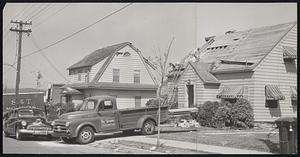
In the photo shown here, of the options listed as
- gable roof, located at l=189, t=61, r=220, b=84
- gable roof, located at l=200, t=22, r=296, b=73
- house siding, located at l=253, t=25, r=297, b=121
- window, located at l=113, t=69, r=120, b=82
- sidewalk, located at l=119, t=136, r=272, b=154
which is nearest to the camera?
sidewalk, located at l=119, t=136, r=272, b=154

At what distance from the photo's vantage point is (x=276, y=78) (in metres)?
14.0

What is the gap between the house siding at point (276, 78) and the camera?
13.8 meters

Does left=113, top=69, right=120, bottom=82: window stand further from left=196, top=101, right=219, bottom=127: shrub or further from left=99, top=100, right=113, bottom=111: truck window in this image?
left=196, top=101, right=219, bottom=127: shrub

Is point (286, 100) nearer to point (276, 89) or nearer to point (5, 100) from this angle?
point (276, 89)

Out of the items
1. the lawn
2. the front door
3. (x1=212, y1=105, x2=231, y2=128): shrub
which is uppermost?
the front door

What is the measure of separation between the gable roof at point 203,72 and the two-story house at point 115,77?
4.98 ft

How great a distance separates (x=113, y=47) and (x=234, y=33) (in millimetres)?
4110

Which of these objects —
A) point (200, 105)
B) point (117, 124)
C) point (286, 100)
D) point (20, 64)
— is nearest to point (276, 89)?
point (286, 100)

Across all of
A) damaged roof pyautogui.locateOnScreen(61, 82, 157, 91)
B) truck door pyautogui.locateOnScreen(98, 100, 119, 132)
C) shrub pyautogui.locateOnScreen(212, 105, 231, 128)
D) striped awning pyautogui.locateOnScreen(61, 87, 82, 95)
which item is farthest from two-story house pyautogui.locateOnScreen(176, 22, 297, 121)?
striped awning pyautogui.locateOnScreen(61, 87, 82, 95)

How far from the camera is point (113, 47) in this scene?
15.1 m

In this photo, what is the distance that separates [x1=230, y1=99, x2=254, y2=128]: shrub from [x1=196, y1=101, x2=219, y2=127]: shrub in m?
0.63

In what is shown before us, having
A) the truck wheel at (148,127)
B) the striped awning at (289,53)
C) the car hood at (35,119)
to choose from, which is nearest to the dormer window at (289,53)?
the striped awning at (289,53)

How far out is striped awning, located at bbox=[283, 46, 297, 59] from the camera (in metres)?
13.7

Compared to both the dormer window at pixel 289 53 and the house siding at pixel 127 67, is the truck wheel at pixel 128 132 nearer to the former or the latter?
the house siding at pixel 127 67
